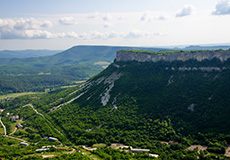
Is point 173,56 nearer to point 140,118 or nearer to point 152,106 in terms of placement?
point 152,106

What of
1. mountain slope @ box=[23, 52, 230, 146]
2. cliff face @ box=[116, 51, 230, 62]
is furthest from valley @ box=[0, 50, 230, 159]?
cliff face @ box=[116, 51, 230, 62]

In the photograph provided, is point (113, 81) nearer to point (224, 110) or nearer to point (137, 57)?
point (137, 57)

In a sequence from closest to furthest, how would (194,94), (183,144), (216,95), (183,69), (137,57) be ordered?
(183,144) < (216,95) < (194,94) < (183,69) < (137,57)

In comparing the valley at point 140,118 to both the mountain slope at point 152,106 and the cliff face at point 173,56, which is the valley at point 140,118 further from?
the cliff face at point 173,56

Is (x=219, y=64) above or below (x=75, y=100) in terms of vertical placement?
above

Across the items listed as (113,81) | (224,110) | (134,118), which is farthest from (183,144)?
(113,81)

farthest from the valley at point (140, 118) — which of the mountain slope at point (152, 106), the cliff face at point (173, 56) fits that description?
the cliff face at point (173, 56)

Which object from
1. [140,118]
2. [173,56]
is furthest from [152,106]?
[173,56]

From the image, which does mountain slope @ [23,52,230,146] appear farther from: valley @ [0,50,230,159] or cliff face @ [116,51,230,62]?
cliff face @ [116,51,230,62]
